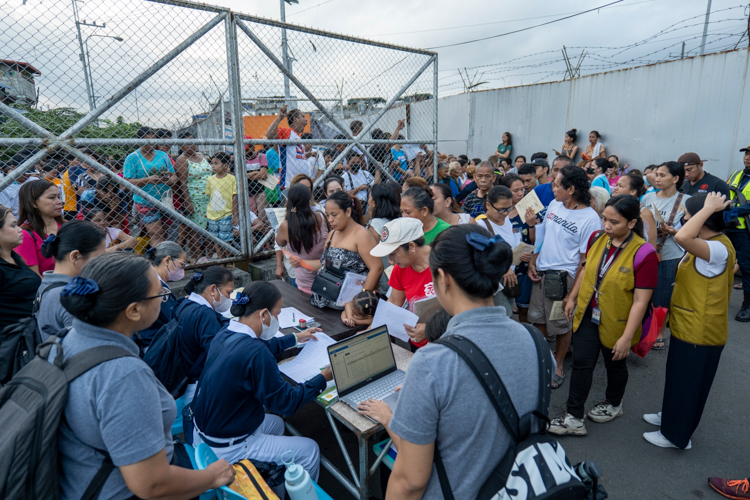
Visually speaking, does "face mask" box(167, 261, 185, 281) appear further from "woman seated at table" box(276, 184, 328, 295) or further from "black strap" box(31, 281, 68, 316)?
"woman seated at table" box(276, 184, 328, 295)

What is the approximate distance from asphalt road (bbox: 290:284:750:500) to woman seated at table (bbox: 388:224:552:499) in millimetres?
1759

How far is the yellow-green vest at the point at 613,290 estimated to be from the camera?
2.77 metres

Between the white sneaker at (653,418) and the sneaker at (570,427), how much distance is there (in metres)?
0.58

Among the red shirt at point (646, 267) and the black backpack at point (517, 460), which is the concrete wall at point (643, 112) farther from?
the black backpack at point (517, 460)

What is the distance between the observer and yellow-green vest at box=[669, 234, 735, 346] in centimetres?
266

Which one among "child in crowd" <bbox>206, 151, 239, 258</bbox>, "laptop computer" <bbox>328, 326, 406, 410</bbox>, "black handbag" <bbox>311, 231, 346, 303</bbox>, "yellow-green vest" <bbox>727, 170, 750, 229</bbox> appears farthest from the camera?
"yellow-green vest" <bbox>727, 170, 750, 229</bbox>

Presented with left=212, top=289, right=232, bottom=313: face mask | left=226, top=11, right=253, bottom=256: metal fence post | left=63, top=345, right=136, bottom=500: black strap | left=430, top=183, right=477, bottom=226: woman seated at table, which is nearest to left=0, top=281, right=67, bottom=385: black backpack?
left=212, top=289, right=232, bottom=313: face mask

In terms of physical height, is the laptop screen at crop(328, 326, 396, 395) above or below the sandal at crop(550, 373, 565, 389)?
above

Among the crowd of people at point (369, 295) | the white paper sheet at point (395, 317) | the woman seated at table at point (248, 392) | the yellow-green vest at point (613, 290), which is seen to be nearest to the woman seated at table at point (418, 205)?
the crowd of people at point (369, 295)

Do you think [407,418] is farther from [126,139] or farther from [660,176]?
[660,176]

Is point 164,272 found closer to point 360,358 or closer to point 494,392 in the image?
point 360,358

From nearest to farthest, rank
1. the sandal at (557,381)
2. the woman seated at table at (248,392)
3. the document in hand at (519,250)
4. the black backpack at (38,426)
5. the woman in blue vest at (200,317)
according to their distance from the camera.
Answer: the black backpack at (38,426), the woman seated at table at (248,392), the woman in blue vest at (200,317), the sandal at (557,381), the document in hand at (519,250)

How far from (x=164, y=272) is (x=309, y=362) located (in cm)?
136

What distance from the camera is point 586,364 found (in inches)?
120
